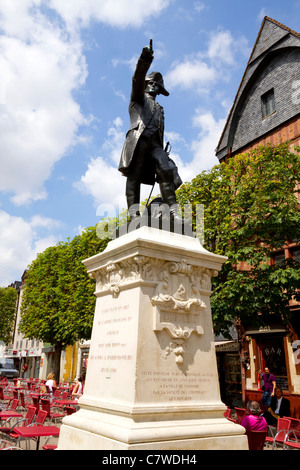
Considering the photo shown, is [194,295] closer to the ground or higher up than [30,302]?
closer to the ground

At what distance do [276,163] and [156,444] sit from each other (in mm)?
11931

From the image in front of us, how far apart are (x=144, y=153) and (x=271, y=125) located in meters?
16.8

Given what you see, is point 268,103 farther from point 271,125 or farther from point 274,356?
point 274,356

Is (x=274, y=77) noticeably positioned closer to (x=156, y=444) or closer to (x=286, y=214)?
(x=286, y=214)

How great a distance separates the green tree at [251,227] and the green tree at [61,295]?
8.53 meters

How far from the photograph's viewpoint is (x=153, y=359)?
12.3 ft

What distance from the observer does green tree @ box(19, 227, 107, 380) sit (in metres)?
21.2

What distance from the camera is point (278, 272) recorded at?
11648 millimetres

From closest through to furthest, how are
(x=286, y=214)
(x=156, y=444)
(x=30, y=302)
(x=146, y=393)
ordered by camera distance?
1. (x=156, y=444)
2. (x=146, y=393)
3. (x=286, y=214)
4. (x=30, y=302)

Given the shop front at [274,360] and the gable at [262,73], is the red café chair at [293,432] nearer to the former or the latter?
the shop front at [274,360]

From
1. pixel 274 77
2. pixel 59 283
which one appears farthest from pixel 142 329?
pixel 59 283

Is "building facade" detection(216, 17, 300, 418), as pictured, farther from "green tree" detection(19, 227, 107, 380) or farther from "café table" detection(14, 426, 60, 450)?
"café table" detection(14, 426, 60, 450)

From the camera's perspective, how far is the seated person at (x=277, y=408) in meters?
9.77

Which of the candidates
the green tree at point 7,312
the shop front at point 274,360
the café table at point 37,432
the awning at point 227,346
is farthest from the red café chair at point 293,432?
the green tree at point 7,312
